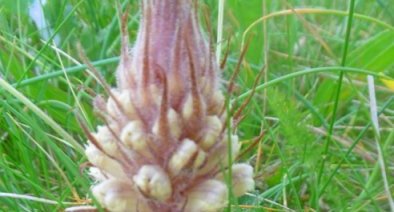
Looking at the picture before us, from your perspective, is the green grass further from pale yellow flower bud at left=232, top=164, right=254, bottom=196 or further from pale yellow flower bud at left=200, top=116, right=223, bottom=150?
pale yellow flower bud at left=200, top=116, right=223, bottom=150

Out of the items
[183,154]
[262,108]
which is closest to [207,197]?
[183,154]

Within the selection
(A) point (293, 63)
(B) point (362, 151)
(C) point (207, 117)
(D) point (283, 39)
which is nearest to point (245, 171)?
(C) point (207, 117)

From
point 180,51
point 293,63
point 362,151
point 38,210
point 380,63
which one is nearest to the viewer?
point 180,51

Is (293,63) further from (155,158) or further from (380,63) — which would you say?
(155,158)

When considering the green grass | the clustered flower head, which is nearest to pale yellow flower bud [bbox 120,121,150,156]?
the clustered flower head

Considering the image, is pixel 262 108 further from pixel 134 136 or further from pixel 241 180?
pixel 134 136

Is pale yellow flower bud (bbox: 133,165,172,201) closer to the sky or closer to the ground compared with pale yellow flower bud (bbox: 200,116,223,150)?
closer to the ground
